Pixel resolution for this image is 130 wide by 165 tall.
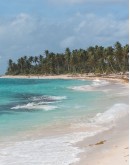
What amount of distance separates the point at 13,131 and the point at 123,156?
314 inches

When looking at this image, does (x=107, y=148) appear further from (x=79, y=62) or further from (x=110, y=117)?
(x=79, y=62)

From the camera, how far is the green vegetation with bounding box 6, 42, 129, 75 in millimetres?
107812

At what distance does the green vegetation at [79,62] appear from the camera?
10781 cm

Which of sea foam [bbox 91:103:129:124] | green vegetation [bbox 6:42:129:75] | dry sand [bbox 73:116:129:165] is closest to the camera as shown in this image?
dry sand [bbox 73:116:129:165]

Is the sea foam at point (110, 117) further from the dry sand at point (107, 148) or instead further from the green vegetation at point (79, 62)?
the green vegetation at point (79, 62)

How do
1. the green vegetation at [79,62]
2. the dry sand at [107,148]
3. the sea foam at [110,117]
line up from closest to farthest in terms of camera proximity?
the dry sand at [107,148], the sea foam at [110,117], the green vegetation at [79,62]

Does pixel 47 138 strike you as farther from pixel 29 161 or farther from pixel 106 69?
pixel 106 69

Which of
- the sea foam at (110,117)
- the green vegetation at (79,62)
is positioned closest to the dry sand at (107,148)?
the sea foam at (110,117)

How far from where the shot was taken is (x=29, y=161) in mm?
11523

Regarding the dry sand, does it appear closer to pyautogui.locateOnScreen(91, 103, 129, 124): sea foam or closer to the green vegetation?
pyautogui.locateOnScreen(91, 103, 129, 124): sea foam

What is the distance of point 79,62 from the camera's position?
434 feet

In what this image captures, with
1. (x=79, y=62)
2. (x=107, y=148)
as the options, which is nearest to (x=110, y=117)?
(x=107, y=148)

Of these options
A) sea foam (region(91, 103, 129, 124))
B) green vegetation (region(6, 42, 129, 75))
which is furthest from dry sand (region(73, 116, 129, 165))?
green vegetation (region(6, 42, 129, 75))

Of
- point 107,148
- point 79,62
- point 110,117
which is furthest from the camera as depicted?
point 79,62
